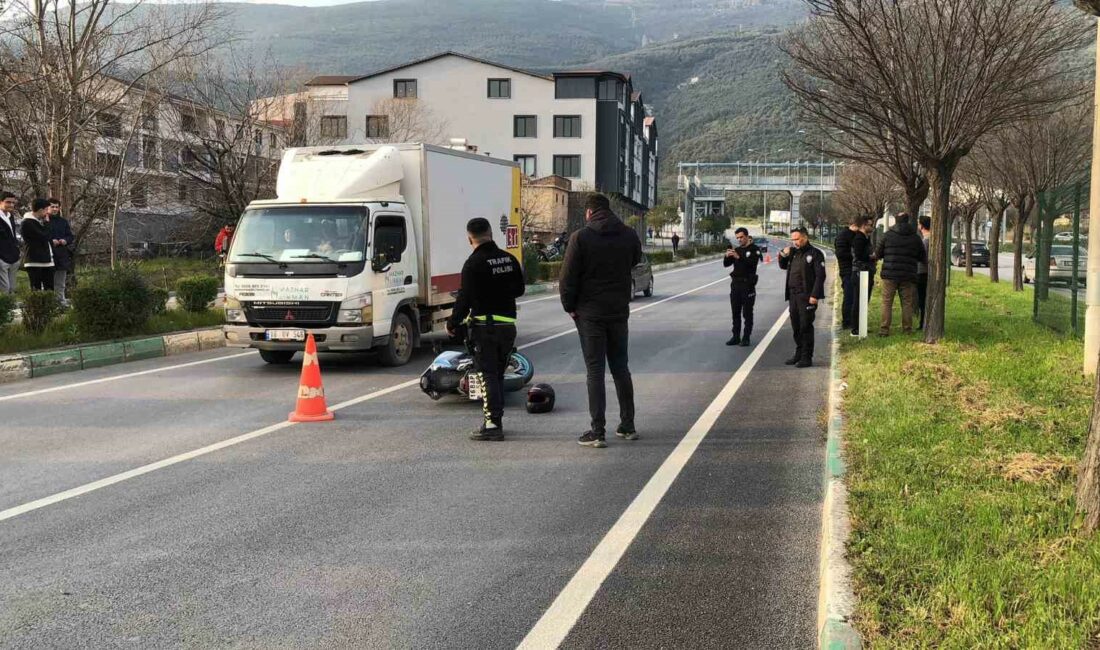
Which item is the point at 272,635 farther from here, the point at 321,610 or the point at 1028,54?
the point at 1028,54

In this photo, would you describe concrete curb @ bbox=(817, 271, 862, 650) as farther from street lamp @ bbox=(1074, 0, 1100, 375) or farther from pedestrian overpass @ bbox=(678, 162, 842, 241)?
pedestrian overpass @ bbox=(678, 162, 842, 241)

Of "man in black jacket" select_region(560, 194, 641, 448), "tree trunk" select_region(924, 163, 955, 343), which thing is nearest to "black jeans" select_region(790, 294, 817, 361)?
"tree trunk" select_region(924, 163, 955, 343)

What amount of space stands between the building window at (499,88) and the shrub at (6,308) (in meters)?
58.6

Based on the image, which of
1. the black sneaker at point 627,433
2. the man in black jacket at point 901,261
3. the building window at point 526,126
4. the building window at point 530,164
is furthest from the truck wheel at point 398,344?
the building window at point 526,126

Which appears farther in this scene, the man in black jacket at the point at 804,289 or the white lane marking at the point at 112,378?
the man in black jacket at the point at 804,289

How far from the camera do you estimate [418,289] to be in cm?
1305

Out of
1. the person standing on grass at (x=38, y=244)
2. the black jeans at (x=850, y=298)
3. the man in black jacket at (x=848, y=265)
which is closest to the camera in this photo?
the person standing on grass at (x=38, y=244)

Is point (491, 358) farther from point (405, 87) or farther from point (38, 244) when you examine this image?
point (405, 87)

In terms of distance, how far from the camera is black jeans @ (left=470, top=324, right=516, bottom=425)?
7.76m

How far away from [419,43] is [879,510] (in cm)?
20627

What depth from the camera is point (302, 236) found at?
12.0 m

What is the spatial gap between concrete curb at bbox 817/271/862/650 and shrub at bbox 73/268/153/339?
10.8 meters

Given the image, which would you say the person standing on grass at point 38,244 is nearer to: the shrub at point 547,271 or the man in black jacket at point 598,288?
the man in black jacket at point 598,288

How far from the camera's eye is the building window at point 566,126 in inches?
2699
